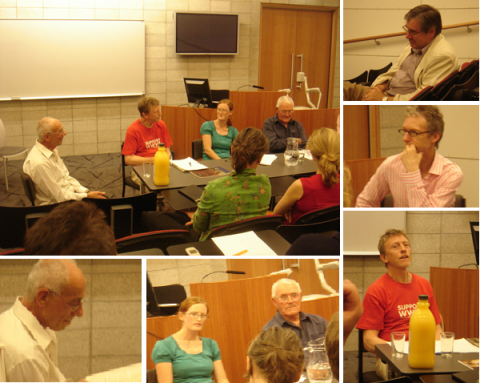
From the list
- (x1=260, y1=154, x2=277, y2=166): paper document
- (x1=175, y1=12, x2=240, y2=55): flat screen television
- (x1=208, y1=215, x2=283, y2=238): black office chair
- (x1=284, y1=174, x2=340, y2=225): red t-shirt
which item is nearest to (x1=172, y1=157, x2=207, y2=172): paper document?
(x1=260, y1=154, x2=277, y2=166): paper document

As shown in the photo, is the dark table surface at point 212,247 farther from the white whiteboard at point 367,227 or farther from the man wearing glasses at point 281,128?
the man wearing glasses at point 281,128

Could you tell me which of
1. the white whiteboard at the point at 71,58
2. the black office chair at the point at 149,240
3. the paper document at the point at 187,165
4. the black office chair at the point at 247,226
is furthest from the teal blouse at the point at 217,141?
the white whiteboard at the point at 71,58

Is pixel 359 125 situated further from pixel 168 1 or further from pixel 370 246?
pixel 168 1

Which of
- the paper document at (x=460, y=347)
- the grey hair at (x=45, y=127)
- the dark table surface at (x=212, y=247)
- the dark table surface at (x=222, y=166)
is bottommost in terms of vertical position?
the paper document at (x=460, y=347)

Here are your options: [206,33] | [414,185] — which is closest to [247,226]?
[414,185]

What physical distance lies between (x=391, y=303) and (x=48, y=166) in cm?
237

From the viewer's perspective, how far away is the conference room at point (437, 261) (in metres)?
1.21

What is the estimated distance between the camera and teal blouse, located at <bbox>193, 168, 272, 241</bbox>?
2.39 metres

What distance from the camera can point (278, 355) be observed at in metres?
1.31

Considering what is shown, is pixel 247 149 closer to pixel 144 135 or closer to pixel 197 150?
pixel 144 135

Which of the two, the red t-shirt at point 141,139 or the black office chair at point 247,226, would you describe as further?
the red t-shirt at point 141,139

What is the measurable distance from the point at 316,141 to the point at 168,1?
5.26m

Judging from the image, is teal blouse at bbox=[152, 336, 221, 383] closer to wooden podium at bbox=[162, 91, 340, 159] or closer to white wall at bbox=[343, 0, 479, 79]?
white wall at bbox=[343, 0, 479, 79]

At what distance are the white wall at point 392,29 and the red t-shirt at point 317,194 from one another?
1.46 m
